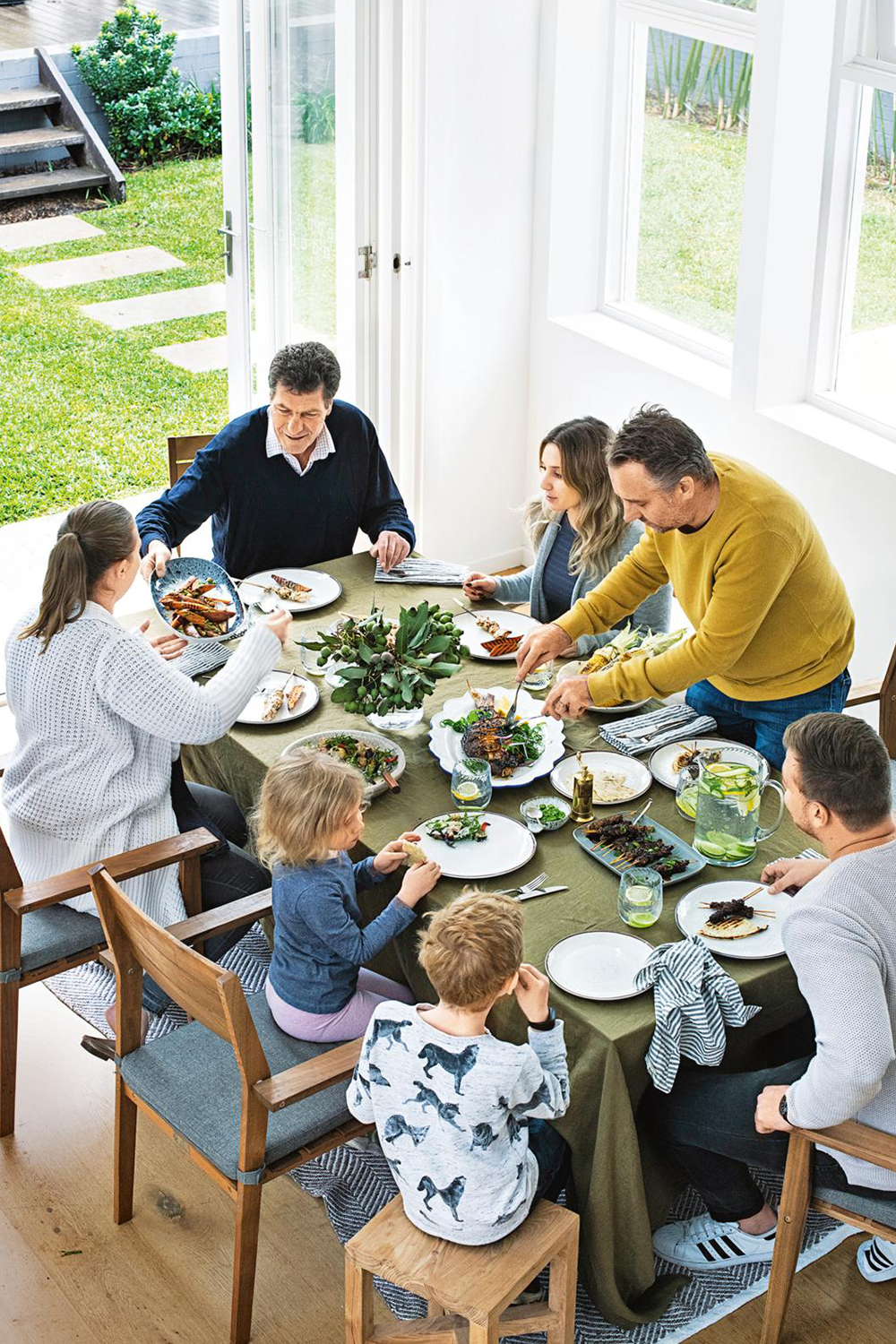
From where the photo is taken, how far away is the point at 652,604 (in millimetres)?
3510

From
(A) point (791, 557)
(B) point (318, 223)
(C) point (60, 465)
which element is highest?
(B) point (318, 223)

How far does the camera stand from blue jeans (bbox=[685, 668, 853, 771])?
3172 mm

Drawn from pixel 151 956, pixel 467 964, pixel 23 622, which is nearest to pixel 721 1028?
pixel 467 964

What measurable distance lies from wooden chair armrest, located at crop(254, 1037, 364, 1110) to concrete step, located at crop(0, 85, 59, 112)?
27.2 ft

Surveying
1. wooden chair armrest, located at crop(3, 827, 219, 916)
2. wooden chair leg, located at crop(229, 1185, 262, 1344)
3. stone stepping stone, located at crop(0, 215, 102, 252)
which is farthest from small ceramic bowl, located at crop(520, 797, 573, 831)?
stone stepping stone, located at crop(0, 215, 102, 252)

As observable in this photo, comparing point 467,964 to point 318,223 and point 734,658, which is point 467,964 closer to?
point 734,658

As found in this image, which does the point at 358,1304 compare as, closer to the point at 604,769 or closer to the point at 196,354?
the point at 604,769

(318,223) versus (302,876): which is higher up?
(318,223)

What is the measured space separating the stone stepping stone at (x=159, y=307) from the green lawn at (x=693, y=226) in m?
4.47

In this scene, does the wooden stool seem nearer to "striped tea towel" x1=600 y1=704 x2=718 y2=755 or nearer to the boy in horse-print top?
the boy in horse-print top

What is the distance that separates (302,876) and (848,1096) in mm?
987

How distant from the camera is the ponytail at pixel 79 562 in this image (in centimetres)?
281

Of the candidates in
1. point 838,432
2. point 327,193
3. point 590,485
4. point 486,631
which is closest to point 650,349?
point 838,432

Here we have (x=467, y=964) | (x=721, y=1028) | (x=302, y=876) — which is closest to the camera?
(x=467, y=964)
